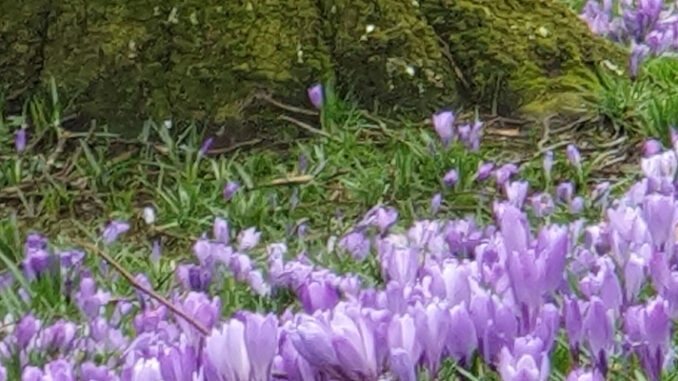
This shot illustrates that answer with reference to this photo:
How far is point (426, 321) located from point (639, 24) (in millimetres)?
4329

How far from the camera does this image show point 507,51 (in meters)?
4.69

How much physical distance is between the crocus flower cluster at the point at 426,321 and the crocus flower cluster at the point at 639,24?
107 inches

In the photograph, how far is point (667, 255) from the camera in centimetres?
201

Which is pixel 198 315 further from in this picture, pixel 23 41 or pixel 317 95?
pixel 23 41

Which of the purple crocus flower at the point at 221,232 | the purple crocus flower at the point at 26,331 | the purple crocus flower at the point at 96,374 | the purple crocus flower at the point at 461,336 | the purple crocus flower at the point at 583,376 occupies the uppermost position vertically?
the purple crocus flower at the point at 583,376

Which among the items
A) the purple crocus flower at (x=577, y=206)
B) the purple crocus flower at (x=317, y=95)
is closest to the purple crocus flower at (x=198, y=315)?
the purple crocus flower at (x=577, y=206)

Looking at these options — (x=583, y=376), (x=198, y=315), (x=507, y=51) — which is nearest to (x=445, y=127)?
(x=507, y=51)

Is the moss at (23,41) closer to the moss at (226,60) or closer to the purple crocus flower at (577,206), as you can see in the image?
the moss at (226,60)

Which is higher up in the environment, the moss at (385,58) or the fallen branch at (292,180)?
the moss at (385,58)

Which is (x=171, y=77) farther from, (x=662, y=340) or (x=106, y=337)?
(x=662, y=340)

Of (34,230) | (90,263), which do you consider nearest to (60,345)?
(90,263)

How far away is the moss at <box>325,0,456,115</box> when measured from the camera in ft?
15.0

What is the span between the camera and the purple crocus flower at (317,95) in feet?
14.3

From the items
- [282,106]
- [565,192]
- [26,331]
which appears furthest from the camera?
[282,106]
